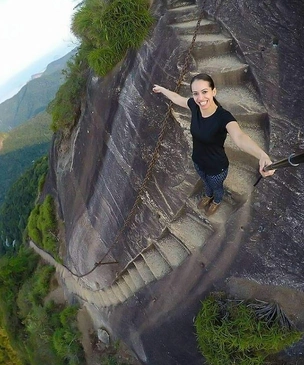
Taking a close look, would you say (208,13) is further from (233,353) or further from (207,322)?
(233,353)

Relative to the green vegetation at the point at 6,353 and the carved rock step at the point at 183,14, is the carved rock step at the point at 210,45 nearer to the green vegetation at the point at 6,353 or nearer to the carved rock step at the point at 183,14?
the carved rock step at the point at 183,14

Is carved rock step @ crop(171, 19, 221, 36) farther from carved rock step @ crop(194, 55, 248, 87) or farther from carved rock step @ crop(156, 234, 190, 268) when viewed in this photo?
carved rock step @ crop(156, 234, 190, 268)

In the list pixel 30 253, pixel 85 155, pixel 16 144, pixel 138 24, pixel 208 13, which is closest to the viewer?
pixel 208 13

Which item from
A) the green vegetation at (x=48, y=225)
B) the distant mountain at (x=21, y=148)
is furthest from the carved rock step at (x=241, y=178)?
the distant mountain at (x=21, y=148)

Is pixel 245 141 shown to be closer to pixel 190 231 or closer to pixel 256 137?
pixel 256 137

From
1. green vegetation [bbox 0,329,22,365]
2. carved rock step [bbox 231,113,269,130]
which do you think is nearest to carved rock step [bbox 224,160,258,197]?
carved rock step [bbox 231,113,269,130]

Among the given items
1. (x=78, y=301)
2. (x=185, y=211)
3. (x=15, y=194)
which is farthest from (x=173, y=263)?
(x=15, y=194)
